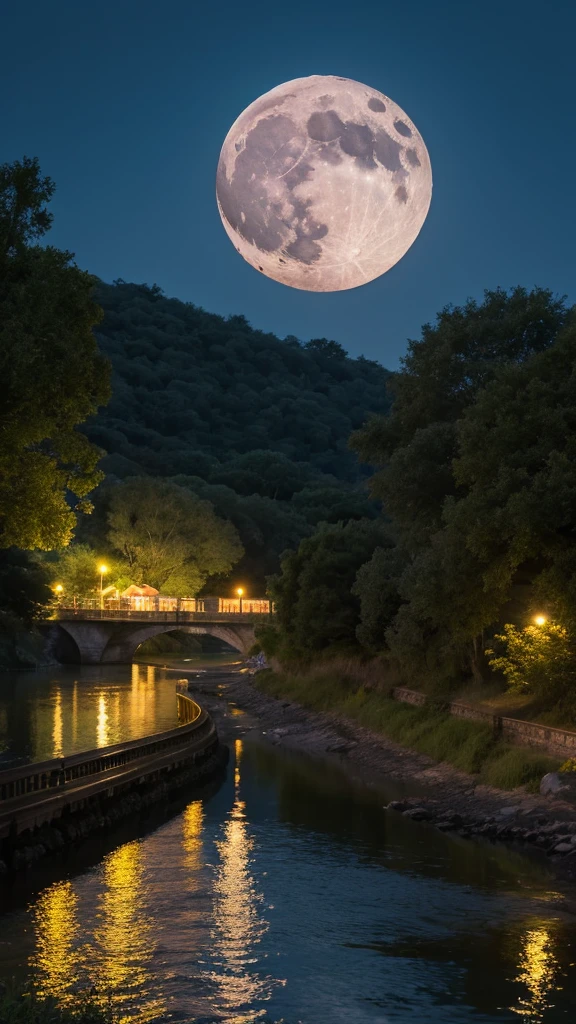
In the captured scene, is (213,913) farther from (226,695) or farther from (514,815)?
(226,695)

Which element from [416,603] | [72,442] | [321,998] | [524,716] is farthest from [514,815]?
[72,442]

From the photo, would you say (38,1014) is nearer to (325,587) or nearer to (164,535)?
(325,587)

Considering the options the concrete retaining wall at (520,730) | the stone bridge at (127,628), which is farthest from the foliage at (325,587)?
the stone bridge at (127,628)

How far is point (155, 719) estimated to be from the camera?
200 ft

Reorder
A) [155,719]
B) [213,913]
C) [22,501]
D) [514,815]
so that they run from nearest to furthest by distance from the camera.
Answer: [213,913] → [22,501] → [514,815] → [155,719]

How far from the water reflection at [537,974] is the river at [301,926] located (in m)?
0.04

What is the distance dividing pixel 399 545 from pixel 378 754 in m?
11.1

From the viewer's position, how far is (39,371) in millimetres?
23359

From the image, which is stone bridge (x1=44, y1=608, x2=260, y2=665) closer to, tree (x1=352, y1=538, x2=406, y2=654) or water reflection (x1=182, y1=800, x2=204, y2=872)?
tree (x1=352, y1=538, x2=406, y2=654)

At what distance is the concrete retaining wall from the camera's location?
33.4 metres

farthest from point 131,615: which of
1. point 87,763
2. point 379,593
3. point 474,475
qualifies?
point 474,475

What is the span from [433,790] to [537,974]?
60.3ft

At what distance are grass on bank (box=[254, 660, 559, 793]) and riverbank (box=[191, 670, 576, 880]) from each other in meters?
0.42

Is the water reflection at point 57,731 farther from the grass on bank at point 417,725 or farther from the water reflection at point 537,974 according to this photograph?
the water reflection at point 537,974
